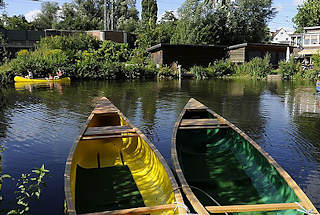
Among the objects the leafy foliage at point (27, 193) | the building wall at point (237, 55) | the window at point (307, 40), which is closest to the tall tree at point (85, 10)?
the building wall at point (237, 55)

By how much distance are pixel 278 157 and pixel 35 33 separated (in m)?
44.4

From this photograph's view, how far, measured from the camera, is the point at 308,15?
181 ft

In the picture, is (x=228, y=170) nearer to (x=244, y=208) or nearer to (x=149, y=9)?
(x=244, y=208)

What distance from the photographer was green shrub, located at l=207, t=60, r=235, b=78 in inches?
1369

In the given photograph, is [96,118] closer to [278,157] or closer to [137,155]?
[137,155]

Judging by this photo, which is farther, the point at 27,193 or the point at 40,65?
the point at 40,65

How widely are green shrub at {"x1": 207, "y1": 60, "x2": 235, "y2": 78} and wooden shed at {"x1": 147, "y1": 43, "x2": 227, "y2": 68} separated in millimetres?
1925

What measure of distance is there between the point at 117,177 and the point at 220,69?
30.8 meters

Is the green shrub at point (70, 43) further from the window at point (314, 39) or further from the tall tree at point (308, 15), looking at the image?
the tall tree at point (308, 15)

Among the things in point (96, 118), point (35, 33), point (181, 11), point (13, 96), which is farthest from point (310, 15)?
point (96, 118)

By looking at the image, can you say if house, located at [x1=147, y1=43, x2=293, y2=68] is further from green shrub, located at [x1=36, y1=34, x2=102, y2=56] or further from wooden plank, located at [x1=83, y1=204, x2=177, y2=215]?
wooden plank, located at [x1=83, y1=204, x2=177, y2=215]

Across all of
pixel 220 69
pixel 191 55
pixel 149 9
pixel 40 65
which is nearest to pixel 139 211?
pixel 40 65

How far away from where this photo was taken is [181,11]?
149ft

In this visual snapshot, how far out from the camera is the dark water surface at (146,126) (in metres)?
6.75
